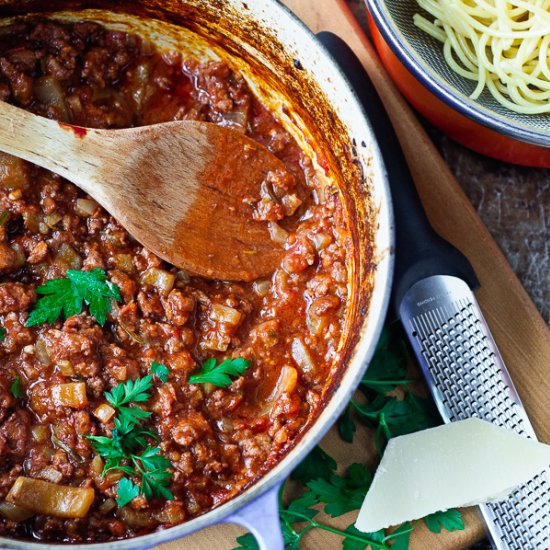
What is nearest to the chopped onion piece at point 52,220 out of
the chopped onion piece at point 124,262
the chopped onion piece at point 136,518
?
the chopped onion piece at point 124,262

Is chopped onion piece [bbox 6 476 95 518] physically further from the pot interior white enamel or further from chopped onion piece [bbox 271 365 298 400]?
chopped onion piece [bbox 271 365 298 400]

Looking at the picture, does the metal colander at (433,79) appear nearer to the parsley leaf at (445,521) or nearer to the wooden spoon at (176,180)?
the wooden spoon at (176,180)

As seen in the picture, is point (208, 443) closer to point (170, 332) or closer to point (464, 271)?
point (170, 332)

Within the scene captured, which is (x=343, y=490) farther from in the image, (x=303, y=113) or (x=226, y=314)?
(x=303, y=113)

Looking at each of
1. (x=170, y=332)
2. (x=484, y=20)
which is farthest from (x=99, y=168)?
(x=484, y=20)

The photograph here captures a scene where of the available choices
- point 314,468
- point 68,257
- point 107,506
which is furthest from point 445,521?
point 68,257

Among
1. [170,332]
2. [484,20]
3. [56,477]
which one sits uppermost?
[484,20]

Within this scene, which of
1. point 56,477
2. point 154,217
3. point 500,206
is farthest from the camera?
point 500,206
